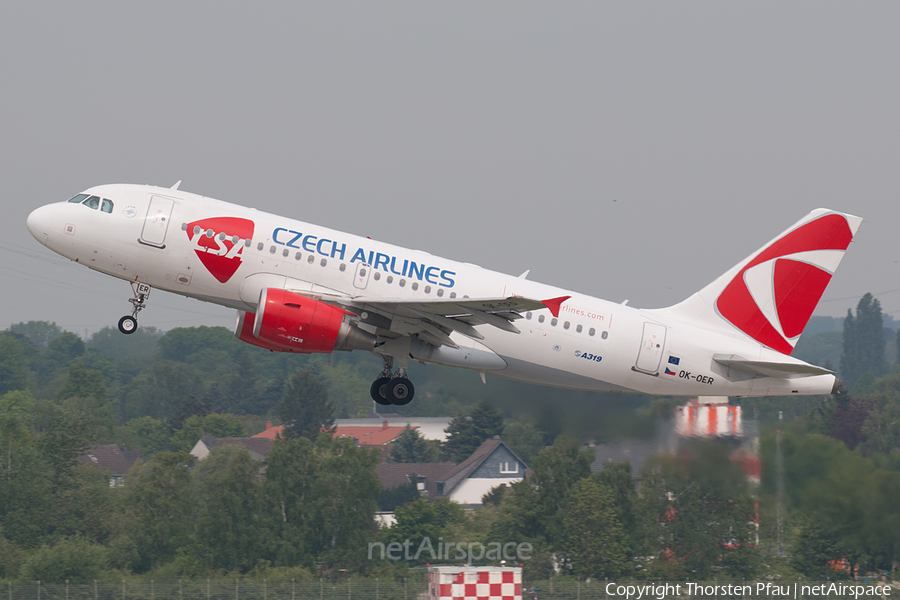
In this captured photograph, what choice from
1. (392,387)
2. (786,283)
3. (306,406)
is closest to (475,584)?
(392,387)

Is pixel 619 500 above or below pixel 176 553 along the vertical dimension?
above

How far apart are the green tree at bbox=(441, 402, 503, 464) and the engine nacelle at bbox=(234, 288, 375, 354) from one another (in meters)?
83.4

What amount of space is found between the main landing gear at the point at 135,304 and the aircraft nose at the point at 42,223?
2.95m

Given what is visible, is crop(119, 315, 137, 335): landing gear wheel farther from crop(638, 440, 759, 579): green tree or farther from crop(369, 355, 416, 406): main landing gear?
crop(638, 440, 759, 579): green tree

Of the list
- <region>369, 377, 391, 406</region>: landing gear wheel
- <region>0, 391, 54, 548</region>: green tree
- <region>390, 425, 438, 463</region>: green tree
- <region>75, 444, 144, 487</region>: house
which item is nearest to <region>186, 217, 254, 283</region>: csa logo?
<region>369, 377, 391, 406</region>: landing gear wheel

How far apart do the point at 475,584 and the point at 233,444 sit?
90.9 metres

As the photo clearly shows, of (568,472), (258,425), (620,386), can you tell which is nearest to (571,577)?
(568,472)

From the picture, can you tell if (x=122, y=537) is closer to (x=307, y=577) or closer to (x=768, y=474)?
(x=307, y=577)

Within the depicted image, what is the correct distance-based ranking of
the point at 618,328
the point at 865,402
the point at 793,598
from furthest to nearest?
the point at 865,402 < the point at 793,598 < the point at 618,328

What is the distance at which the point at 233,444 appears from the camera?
117000mm

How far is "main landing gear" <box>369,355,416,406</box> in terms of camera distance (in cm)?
3134

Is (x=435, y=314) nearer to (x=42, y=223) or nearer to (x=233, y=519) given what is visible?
(x=42, y=223)

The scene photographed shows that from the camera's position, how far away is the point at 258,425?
161250 mm

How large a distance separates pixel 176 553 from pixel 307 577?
12.9 meters
